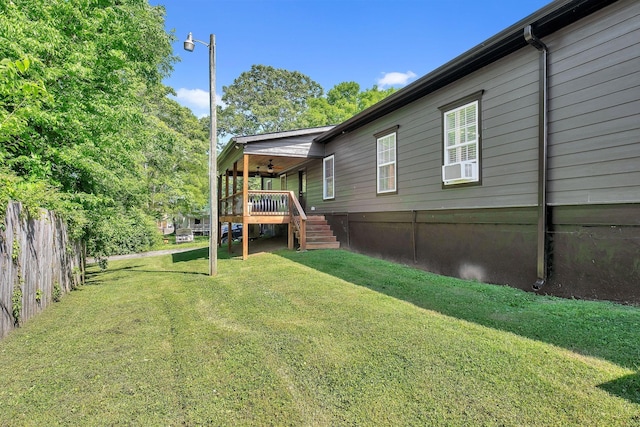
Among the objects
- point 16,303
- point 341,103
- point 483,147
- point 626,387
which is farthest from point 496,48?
point 341,103

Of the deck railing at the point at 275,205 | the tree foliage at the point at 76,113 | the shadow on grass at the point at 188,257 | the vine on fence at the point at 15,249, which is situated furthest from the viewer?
the shadow on grass at the point at 188,257

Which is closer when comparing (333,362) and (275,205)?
(333,362)

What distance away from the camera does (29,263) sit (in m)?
4.32

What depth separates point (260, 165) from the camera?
14602 mm

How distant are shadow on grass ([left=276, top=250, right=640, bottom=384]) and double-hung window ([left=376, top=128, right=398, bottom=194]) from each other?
2713mm

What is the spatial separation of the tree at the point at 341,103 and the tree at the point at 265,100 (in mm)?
3967

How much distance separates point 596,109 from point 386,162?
4.79 meters

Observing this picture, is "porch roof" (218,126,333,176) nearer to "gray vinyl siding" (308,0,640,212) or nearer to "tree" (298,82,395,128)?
"gray vinyl siding" (308,0,640,212)

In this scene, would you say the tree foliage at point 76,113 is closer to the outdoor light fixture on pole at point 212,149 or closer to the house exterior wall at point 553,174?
the outdoor light fixture on pole at point 212,149

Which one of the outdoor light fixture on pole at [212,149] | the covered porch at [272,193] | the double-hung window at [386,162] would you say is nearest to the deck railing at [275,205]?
the covered porch at [272,193]

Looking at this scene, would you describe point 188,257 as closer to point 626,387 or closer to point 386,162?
point 386,162

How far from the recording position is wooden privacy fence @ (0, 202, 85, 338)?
3.70 m

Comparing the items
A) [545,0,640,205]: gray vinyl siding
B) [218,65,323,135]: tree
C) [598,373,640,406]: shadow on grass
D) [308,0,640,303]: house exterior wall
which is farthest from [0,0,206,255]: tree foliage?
[218,65,323,135]: tree

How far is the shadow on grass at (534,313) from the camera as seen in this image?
2957 millimetres
